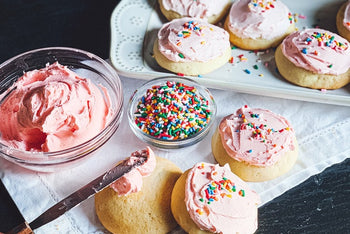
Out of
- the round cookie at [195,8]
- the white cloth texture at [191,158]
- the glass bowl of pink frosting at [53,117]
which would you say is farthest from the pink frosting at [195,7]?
the glass bowl of pink frosting at [53,117]

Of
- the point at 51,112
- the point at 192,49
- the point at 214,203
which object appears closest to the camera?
the point at 214,203

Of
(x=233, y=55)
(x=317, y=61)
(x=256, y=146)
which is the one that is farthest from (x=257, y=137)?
(x=233, y=55)

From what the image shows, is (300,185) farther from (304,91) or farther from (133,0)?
(133,0)

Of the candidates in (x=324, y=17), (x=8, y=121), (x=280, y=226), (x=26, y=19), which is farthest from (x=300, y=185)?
(x=26, y=19)

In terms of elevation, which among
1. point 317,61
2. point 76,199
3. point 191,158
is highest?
point 317,61

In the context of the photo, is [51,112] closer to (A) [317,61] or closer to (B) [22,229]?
(B) [22,229]

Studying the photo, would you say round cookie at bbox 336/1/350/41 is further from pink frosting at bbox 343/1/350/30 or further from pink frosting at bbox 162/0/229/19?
pink frosting at bbox 162/0/229/19
